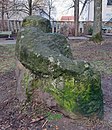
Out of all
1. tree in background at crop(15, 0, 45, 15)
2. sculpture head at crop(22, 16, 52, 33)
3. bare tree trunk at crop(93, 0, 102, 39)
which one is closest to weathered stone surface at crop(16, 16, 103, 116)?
sculpture head at crop(22, 16, 52, 33)

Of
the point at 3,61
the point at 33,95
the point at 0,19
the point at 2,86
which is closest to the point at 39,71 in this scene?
the point at 33,95

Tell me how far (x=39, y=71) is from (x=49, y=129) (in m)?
0.76

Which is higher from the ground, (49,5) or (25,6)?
(49,5)

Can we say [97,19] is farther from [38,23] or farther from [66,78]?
[66,78]

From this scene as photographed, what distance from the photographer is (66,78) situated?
3289mm

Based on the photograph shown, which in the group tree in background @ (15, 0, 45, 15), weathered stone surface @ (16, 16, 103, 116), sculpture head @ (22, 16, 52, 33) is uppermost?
tree in background @ (15, 0, 45, 15)

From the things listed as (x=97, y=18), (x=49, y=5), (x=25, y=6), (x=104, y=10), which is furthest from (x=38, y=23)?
(x=104, y=10)

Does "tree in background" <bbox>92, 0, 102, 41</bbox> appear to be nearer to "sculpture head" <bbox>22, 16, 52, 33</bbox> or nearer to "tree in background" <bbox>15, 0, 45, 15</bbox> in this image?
"sculpture head" <bbox>22, 16, 52, 33</bbox>

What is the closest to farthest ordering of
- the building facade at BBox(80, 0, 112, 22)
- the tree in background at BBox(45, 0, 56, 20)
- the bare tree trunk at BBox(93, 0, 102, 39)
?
1. the bare tree trunk at BBox(93, 0, 102, 39)
2. the tree in background at BBox(45, 0, 56, 20)
3. the building facade at BBox(80, 0, 112, 22)

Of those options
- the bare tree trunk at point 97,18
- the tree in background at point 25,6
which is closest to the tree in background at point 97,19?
the bare tree trunk at point 97,18

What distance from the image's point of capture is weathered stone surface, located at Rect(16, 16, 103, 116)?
3.25m

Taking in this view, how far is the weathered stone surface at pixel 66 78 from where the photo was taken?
325cm

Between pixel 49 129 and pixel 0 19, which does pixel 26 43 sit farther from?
pixel 0 19

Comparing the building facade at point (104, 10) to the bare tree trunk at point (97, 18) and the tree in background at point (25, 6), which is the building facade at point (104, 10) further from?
the bare tree trunk at point (97, 18)
